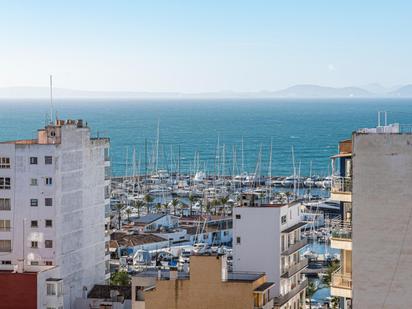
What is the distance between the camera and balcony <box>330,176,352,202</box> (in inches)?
1067

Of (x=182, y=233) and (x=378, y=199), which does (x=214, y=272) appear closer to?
(x=378, y=199)

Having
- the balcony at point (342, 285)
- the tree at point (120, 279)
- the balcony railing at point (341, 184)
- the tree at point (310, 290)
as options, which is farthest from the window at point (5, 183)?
the balcony at point (342, 285)

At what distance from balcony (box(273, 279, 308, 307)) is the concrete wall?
57.0 feet

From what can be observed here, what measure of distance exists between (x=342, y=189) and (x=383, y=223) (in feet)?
6.54

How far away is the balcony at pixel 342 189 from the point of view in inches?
1067

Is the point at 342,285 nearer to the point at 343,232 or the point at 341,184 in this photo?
the point at 343,232

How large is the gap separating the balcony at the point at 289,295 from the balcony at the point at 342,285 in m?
16.2

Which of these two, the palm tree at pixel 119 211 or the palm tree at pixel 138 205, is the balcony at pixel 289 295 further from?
the palm tree at pixel 138 205

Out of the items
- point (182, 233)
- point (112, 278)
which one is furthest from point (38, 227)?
point (182, 233)

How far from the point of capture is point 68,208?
5156 cm

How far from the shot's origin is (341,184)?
27.5 m

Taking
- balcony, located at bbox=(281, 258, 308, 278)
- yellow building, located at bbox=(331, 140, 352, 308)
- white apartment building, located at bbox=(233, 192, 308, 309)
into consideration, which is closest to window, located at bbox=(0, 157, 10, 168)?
white apartment building, located at bbox=(233, 192, 308, 309)

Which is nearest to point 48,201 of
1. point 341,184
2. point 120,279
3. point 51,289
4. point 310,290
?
point 51,289

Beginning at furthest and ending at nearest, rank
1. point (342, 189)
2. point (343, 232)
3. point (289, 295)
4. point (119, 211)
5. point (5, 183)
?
1. point (119, 211)
2. point (5, 183)
3. point (289, 295)
4. point (342, 189)
5. point (343, 232)
